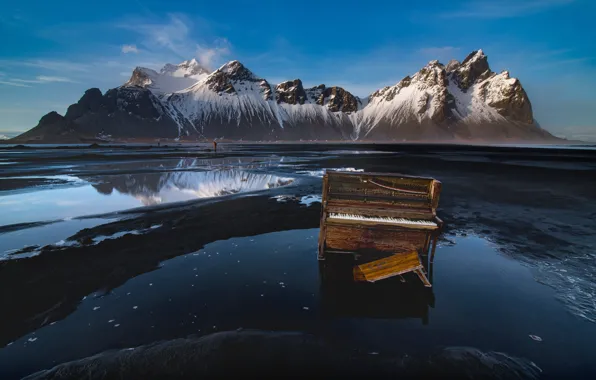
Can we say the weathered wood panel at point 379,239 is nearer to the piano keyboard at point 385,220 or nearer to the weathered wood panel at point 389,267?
the piano keyboard at point 385,220

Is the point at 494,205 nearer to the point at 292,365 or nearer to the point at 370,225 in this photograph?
the point at 370,225

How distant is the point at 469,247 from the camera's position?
32.9 ft

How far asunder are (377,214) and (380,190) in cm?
83

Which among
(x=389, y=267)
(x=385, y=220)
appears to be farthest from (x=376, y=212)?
(x=389, y=267)

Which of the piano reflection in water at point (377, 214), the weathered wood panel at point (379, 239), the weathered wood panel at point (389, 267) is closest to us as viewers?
the weathered wood panel at point (389, 267)

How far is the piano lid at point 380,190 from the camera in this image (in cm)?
820

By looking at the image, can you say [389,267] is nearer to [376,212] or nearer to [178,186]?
[376,212]

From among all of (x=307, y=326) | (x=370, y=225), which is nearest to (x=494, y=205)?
(x=370, y=225)

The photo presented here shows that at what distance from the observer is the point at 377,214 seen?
8023mm

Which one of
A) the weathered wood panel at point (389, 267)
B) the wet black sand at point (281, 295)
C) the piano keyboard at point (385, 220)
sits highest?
the piano keyboard at point (385, 220)

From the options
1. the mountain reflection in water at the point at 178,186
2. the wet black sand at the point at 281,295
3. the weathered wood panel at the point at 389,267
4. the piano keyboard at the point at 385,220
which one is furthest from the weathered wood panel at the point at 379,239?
the mountain reflection in water at the point at 178,186

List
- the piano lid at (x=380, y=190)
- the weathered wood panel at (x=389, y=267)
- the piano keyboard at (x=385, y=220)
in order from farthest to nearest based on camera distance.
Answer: the piano lid at (x=380, y=190), the piano keyboard at (x=385, y=220), the weathered wood panel at (x=389, y=267)

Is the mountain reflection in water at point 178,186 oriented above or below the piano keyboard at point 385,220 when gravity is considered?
below

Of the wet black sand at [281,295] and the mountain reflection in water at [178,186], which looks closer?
the wet black sand at [281,295]
